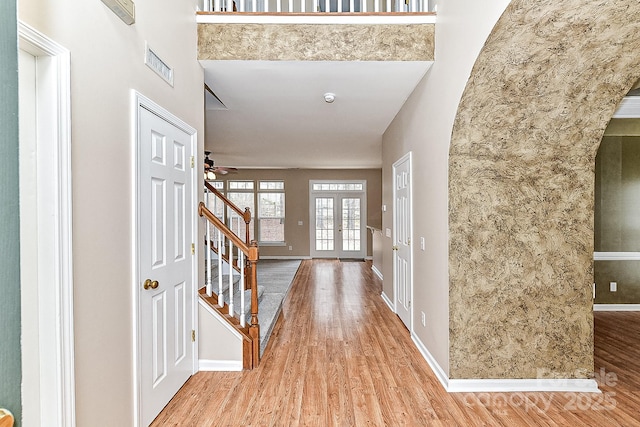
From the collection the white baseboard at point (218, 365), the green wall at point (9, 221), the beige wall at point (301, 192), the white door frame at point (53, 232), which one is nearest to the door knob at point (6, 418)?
the green wall at point (9, 221)

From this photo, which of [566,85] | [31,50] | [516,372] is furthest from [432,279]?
[31,50]

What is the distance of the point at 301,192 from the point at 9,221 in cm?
927

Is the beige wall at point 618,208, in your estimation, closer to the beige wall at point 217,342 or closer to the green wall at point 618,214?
the green wall at point 618,214

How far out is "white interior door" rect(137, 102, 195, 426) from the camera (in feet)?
6.70

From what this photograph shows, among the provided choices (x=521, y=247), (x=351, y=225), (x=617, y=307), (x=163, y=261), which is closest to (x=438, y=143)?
(x=521, y=247)

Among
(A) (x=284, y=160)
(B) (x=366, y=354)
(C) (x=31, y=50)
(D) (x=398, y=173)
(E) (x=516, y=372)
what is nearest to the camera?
(C) (x=31, y=50)

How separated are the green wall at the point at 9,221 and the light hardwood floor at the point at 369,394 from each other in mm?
1888

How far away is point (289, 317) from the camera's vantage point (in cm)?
435

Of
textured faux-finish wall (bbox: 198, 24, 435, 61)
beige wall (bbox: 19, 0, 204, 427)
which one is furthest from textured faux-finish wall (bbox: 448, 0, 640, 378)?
beige wall (bbox: 19, 0, 204, 427)

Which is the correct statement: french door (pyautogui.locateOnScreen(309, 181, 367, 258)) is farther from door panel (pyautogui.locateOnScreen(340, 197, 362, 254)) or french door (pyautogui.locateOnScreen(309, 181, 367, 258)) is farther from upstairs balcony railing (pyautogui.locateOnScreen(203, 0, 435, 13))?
upstairs balcony railing (pyautogui.locateOnScreen(203, 0, 435, 13))

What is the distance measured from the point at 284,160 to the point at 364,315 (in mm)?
4801

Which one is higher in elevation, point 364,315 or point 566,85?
point 566,85

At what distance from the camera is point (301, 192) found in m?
9.88

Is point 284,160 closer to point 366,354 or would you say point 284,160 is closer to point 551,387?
point 366,354
